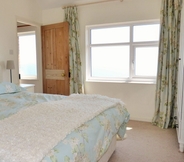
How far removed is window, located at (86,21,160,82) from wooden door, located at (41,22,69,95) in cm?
49

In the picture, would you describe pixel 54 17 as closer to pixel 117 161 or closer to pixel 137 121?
pixel 137 121

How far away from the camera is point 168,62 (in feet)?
10.5

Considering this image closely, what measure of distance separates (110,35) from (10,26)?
1995 mm

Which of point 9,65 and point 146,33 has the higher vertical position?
point 146,33

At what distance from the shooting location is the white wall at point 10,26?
3280 millimetres

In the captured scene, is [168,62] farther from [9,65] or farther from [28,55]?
[28,55]

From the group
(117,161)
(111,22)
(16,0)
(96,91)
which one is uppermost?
(16,0)

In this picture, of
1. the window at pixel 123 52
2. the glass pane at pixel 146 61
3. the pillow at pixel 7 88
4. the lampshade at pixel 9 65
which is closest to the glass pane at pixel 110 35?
the window at pixel 123 52

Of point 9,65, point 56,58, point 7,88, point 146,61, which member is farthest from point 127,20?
point 7,88

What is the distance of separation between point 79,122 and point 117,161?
1.11 m

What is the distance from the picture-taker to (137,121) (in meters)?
3.57

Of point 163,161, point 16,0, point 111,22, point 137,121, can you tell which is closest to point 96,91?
point 137,121

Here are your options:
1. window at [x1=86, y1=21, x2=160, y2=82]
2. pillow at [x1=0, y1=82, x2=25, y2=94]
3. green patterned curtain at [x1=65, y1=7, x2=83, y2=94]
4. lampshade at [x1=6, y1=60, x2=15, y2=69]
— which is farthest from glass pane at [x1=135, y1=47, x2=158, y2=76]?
lampshade at [x1=6, y1=60, x2=15, y2=69]

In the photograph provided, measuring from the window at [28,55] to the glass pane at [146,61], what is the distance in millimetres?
2681
